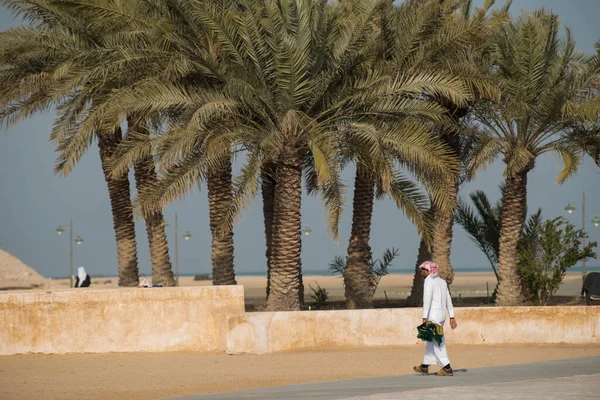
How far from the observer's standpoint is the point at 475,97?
2280 centimetres

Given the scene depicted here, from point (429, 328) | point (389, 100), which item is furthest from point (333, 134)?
point (429, 328)

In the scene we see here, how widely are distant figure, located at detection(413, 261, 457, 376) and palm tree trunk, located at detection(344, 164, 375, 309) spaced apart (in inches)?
405

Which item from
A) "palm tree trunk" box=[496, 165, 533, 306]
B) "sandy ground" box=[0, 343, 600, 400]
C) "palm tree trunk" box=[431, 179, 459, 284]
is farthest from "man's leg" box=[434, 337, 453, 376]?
"palm tree trunk" box=[431, 179, 459, 284]

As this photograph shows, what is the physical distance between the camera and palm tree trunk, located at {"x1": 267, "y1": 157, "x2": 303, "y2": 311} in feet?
67.9

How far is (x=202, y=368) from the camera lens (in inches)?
599

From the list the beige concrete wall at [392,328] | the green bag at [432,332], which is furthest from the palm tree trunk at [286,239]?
the green bag at [432,332]

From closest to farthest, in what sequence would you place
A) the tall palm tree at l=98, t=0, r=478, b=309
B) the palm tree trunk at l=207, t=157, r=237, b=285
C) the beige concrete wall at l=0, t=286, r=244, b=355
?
the beige concrete wall at l=0, t=286, r=244, b=355 → the tall palm tree at l=98, t=0, r=478, b=309 → the palm tree trunk at l=207, t=157, r=237, b=285

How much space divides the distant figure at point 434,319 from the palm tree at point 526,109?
9419 mm

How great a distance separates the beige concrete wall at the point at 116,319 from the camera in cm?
1680

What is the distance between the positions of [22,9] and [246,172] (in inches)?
304

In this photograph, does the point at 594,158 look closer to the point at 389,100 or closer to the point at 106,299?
the point at 389,100

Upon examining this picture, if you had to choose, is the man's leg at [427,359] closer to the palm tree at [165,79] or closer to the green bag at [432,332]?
the green bag at [432,332]

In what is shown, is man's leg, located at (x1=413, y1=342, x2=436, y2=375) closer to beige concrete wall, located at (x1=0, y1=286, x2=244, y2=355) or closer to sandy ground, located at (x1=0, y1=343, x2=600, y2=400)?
sandy ground, located at (x1=0, y1=343, x2=600, y2=400)

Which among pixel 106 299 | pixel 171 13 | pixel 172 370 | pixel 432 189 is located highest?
pixel 171 13
